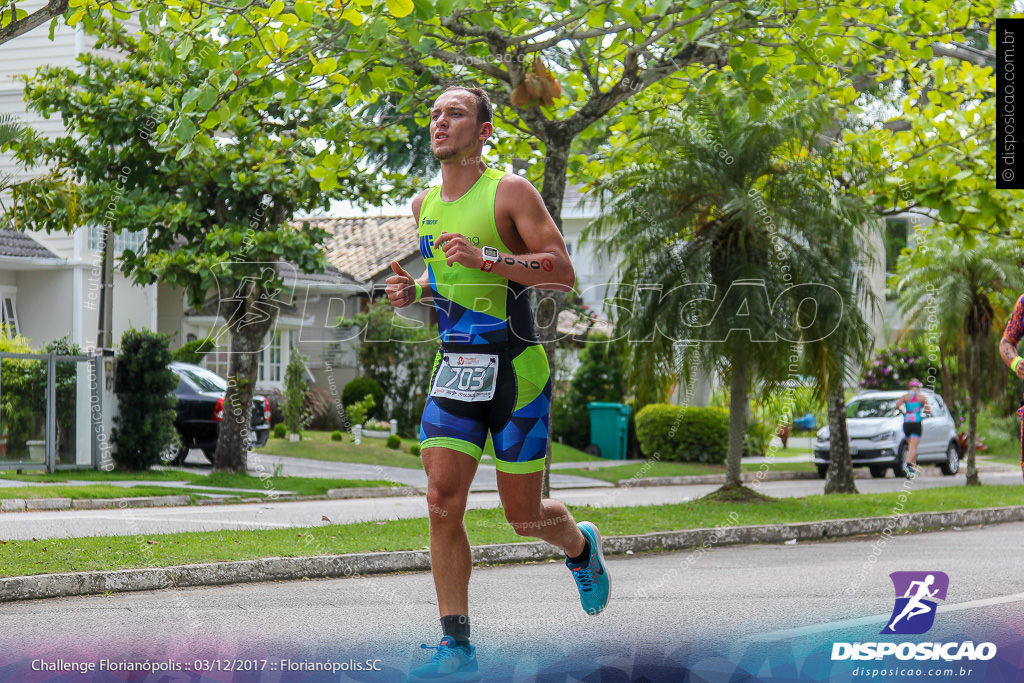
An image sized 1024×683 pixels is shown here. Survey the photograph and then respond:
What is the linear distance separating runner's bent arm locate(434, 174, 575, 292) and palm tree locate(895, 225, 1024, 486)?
13.8 meters

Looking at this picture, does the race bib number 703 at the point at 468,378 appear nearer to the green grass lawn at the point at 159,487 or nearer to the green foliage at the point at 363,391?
the green grass lawn at the point at 159,487

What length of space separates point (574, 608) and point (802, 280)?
24.8 ft

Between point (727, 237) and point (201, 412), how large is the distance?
9343 mm

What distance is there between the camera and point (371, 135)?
11.5 meters

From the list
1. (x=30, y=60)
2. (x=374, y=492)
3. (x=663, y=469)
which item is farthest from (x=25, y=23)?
(x=663, y=469)

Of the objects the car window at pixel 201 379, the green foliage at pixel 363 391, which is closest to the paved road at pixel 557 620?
the car window at pixel 201 379

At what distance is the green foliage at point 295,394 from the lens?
71.2ft

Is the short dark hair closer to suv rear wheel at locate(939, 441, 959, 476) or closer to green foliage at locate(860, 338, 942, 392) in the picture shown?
suv rear wheel at locate(939, 441, 959, 476)

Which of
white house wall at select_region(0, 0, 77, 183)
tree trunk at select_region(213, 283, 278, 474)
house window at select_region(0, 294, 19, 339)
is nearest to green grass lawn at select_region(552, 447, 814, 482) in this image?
tree trunk at select_region(213, 283, 278, 474)

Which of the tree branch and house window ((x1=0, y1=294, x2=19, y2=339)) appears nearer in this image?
the tree branch

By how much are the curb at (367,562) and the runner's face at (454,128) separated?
4.05 m

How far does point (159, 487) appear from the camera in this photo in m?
14.3

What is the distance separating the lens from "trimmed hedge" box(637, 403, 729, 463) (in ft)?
79.6

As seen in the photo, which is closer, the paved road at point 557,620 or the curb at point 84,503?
the paved road at point 557,620
